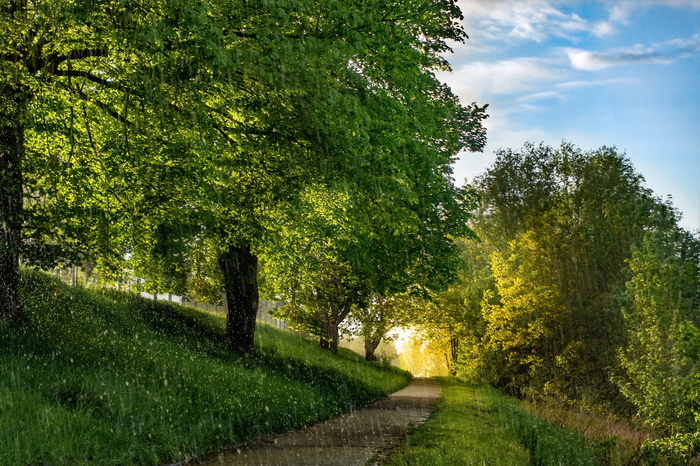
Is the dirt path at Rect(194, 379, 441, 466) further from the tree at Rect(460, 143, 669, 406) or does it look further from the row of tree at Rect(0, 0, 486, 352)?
the tree at Rect(460, 143, 669, 406)

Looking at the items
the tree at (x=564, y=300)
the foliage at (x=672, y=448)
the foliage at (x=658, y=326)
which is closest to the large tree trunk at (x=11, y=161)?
the foliage at (x=672, y=448)

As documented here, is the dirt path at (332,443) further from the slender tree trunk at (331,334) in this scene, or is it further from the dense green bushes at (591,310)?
the slender tree trunk at (331,334)

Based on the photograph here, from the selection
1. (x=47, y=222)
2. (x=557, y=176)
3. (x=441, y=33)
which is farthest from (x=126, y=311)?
(x=557, y=176)

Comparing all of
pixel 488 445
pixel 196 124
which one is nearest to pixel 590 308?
pixel 488 445

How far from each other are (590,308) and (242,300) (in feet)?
58.0

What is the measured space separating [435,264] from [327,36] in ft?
29.1

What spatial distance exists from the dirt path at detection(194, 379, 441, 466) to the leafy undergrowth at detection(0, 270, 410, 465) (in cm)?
46

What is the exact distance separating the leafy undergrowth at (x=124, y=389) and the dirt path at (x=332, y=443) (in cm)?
46

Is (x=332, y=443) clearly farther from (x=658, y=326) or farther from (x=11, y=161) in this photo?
(x=658, y=326)

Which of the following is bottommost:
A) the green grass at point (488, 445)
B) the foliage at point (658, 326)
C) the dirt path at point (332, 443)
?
the dirt path at point (332, 443)

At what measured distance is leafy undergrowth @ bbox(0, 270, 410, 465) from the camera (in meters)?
7.08

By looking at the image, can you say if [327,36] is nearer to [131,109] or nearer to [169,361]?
[131,109]

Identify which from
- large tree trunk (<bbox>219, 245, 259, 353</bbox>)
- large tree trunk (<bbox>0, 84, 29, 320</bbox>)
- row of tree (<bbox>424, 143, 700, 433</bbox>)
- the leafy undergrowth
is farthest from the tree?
large tree trunk (<bbox>0, 84, 29, 320</bbox>)

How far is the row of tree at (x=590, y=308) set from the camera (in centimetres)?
1841
